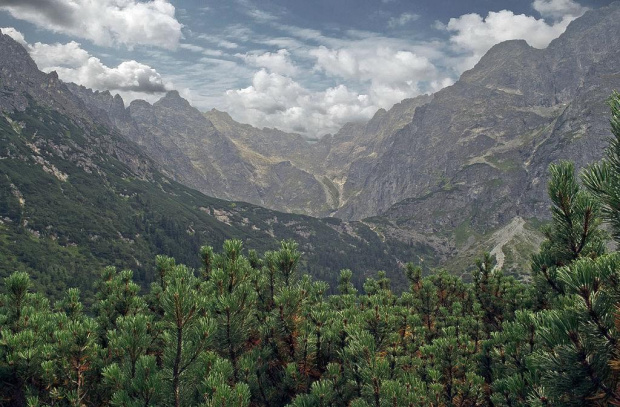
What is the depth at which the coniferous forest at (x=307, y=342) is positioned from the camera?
4695 mm

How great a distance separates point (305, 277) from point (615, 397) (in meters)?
12.5

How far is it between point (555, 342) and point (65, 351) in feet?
41.2

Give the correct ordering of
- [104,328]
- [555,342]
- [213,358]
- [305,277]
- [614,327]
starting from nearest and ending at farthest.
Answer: [614,327], [555,342], [213,358], [104,328], [305,277]

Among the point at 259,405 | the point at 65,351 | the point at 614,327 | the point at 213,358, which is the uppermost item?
the point at 614,327

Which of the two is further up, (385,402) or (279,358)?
(385,402)

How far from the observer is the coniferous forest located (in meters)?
4.70

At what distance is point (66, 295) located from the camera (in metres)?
15.2

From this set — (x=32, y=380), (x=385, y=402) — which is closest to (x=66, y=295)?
(x=32, y=380)

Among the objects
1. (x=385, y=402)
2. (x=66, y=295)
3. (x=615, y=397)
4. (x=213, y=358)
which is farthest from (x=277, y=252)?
Answer: (x=615, y=397)

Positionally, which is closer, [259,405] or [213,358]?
[213,358]

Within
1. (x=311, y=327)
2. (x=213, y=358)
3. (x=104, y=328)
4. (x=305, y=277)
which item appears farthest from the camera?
(x=305, y=277)

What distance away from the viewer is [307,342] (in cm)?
1122

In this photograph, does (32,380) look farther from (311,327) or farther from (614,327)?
(614,327)

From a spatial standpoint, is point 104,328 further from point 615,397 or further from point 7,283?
point 615,397
